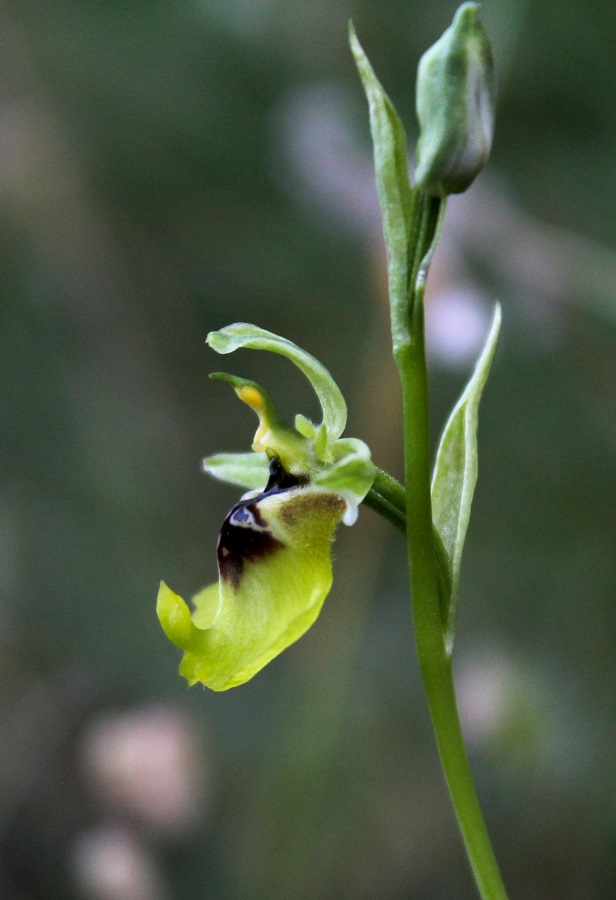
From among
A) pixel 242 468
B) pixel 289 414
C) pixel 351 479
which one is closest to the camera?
pixel 351 479

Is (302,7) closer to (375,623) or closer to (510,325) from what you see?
(510,325)

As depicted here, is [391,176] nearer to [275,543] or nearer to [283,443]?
[283,443]

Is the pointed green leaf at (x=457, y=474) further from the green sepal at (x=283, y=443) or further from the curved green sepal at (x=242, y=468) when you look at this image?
the curved green sepal at (x=242, y=468)

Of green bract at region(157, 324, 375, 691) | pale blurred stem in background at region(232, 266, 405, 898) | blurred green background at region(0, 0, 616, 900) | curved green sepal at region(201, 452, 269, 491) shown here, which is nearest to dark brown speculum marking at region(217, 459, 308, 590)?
green bract at region(157, 324, 375, 691)

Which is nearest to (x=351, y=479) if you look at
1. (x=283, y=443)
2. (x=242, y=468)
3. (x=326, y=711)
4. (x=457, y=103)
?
(x=283, y=443)

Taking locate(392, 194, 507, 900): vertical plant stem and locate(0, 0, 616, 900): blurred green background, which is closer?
locate(392, 194, 507, 900): vertical plant stem

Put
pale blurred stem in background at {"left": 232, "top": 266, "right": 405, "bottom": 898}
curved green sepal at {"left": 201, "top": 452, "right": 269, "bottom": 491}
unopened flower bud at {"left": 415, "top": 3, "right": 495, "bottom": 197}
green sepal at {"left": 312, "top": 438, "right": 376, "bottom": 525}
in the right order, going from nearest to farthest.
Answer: unopened flower bud at {"left": 415, "top": 3, "right": 495, "bottom": 197} → green sepal at {"left": 312, "top": 438, "right": 376, "bottom": 525} → curved green sepal at {"left": 201, "top": 452, "right": 269, "bottom": 491} → pale blurred stem in background at {"left": 232, "top": 266, "right": 405, "bottom": 898}

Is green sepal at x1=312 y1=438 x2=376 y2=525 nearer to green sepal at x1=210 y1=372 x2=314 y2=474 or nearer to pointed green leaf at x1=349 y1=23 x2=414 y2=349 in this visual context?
green sepal at x1=210 y1=372 x2=314 y2=474

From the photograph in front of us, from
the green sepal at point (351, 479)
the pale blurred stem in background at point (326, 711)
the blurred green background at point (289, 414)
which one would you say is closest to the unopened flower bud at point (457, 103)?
the green sepal at point (351, 479)
